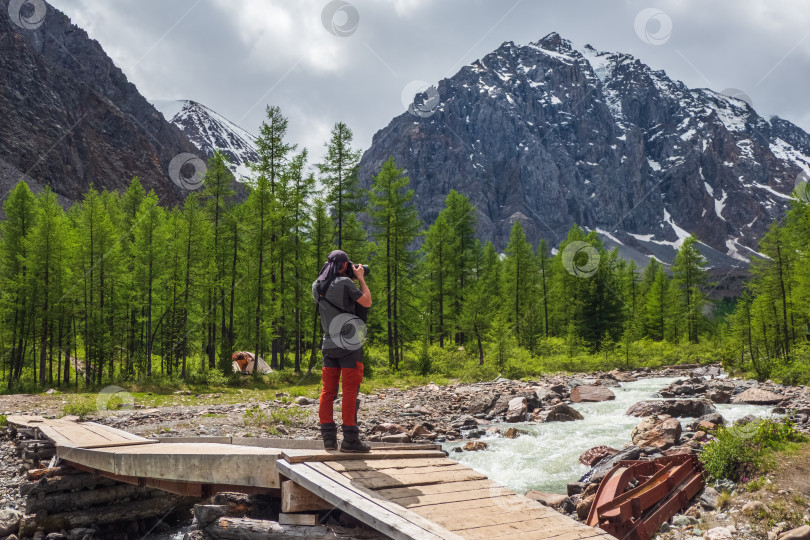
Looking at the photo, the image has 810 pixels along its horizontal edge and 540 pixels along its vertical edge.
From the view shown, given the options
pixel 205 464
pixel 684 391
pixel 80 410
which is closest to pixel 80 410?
pixel 80 410

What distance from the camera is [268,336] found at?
92.6 feet

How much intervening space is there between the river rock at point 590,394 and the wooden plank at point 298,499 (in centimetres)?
1679

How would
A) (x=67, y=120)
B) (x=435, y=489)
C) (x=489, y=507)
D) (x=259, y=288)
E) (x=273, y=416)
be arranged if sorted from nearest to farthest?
(x=489, y=507)
(x=435, y=489)
(x=273, y=416)
(x=259, y=288)
(x=67, y=120)

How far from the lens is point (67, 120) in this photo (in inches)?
4269

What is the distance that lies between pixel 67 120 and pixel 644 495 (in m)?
131

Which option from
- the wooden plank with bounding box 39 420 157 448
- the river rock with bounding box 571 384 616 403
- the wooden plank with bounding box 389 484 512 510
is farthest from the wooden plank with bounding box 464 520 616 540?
the river rock with bounding box 571 384 616 403

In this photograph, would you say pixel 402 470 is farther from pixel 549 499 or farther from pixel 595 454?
pixel 595 454

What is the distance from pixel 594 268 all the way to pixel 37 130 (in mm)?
103448

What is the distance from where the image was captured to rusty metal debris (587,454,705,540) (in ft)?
20.6

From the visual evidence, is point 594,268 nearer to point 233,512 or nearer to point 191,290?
point 191,290

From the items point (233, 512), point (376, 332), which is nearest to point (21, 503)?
point (233, 512)

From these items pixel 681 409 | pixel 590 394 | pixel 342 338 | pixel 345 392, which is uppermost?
pixel 342 338

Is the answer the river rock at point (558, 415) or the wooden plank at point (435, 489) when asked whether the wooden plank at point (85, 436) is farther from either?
the river rock at point (558, 415)

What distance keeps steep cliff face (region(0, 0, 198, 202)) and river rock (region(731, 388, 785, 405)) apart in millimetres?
A: 89932
